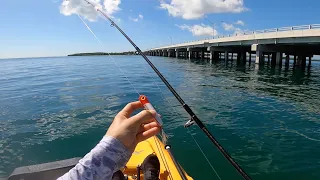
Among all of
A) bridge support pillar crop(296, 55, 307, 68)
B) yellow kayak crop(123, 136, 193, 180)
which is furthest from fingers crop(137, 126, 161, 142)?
bridge support pillar crop(296, 55, 307, 68)

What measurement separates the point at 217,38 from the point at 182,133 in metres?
45.8

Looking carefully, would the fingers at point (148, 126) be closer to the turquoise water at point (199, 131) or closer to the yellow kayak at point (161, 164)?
the yellow kayak at point (161, 164)

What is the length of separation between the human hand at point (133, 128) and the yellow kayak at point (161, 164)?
290 cm

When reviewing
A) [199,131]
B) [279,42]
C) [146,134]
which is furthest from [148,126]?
[279,42]

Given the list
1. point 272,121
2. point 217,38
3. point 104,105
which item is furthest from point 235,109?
point 217,38

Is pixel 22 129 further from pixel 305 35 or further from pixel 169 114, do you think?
pixel 305 35

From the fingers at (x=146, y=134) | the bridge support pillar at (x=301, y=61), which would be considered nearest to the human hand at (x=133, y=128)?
the fingers at (x=146, y=134)

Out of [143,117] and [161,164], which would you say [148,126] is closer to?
[143,117]

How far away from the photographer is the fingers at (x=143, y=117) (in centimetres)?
146

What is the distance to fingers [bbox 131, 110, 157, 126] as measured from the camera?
146 cm

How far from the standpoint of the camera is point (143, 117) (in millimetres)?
1475

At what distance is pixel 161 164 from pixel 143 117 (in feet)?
11.7

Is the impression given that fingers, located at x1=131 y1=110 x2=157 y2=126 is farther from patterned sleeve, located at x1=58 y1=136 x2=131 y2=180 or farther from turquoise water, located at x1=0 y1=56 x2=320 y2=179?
turquoise water, located at x1=0 y1=56 x2=320 y2=179

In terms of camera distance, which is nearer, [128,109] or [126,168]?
[128,109]
